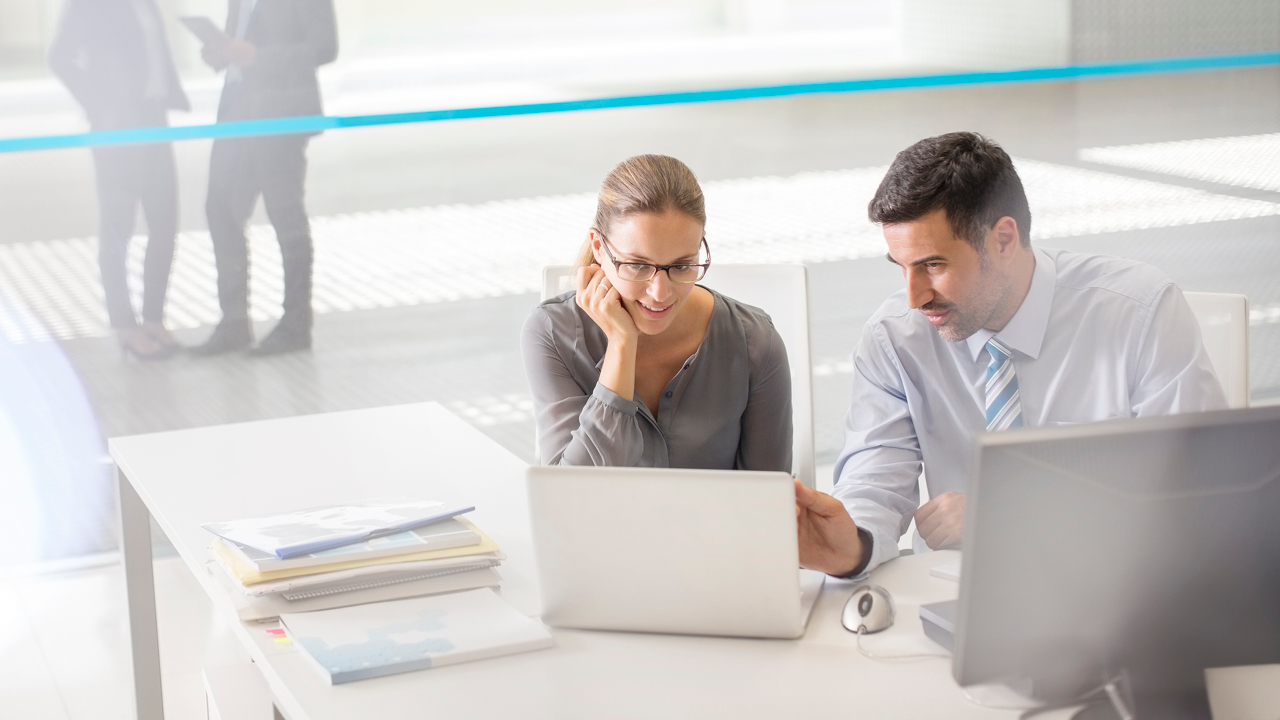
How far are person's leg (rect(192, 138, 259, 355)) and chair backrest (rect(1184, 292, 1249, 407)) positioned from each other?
221 centimetres

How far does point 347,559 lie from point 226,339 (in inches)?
75.4

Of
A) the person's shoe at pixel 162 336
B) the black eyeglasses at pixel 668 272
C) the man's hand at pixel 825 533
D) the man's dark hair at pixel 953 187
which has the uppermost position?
the man's dark hair at pixel 953 187

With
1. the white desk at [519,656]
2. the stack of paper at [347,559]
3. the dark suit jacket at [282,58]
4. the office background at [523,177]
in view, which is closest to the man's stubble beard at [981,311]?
the white desk at [519,656]

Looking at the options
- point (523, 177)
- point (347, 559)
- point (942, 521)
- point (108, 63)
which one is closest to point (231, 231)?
point (108, 63)

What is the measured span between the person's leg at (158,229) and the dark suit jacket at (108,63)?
0.34 ft

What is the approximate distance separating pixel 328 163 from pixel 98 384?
781 mm

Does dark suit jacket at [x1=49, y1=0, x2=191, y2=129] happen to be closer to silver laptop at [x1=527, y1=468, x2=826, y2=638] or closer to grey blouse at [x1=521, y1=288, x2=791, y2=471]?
grey blouse at [x1=521, y1=288, x2=791, y2=471]

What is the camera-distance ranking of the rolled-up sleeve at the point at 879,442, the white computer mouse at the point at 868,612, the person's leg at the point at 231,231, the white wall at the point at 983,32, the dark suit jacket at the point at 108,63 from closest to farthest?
1. the white computer mouse at the point at 868,612
2. the rolled-up sleeve at the point at 879,442
3. the dark suit jacket at the point at 108,63
4. the person's leg at the point at 231,231
5. the white wall at the point at 983,32

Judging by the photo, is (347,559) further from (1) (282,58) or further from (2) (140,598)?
(1) (282,58)

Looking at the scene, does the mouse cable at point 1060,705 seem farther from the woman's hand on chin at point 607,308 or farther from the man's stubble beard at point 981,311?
the woman's hand on chin at point 607,308

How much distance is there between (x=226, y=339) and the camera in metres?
3.14

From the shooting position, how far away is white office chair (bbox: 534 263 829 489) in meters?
2.05

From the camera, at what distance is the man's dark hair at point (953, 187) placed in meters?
1.73

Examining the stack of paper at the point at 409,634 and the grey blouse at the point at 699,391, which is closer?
the stack of paper at the point at 409,634
